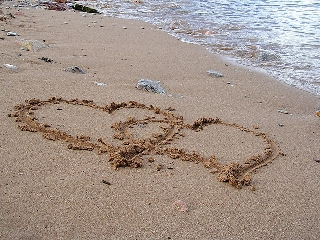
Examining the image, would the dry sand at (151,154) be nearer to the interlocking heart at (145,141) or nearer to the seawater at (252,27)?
the interlocking heart at (145,141)

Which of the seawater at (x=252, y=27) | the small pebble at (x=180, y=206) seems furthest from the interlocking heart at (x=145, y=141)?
the seawater at (x=252, y=27)

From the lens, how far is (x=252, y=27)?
8219 mm

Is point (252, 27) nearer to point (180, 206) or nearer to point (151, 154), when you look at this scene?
point (151, 154)

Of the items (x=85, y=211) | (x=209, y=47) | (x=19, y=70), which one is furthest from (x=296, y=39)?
(x=85, y=211)

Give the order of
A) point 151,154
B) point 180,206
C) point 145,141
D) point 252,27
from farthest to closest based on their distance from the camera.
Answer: point 252,27 → point 145,141 → point 151,154 → point 180,206

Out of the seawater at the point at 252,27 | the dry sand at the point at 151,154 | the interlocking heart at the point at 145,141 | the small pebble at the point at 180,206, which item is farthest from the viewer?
the seawater at the point at 252,27

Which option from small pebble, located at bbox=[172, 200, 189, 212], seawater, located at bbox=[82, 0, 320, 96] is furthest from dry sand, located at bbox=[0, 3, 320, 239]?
seawater, located at bbox=[82, 0, 320, 96]

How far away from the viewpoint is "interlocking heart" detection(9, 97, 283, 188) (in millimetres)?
2713

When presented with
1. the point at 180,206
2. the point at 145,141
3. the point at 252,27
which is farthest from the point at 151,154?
the point at 252,27

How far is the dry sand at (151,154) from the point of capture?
2.11m

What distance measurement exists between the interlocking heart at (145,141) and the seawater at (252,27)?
2172 mm

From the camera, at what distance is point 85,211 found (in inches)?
84.1

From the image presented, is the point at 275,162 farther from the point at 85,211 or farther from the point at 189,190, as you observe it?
the point at 85,211

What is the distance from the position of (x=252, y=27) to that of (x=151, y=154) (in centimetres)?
626
